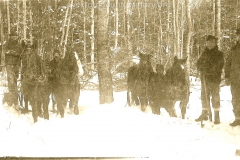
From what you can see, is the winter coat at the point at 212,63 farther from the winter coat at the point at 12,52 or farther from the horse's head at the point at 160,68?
the winter coat at the point at 12,52

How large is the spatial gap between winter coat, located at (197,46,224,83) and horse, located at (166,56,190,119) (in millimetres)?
475

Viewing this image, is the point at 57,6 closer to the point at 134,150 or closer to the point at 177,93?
the point at 177,93

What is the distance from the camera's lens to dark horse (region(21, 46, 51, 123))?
7.51 meters

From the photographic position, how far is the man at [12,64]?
26.8ft

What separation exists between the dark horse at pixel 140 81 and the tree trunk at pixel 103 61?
529mm

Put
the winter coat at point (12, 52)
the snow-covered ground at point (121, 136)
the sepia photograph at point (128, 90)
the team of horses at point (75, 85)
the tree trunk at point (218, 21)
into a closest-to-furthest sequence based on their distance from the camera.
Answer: the snow-covered ground at point (121, 136) < the sepia photograph at point (128, 90) < the tree trunk at point (218, 21) < the team of horses at point (75, 85) < the winter coat at point (12, 52)

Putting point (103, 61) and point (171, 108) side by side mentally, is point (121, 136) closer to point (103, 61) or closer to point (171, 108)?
point (171, 108)

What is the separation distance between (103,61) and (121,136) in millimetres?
2376

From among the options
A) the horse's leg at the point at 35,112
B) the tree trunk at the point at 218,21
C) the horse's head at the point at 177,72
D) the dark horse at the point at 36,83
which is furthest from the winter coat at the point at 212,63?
the horse's leg at the point at 35,112

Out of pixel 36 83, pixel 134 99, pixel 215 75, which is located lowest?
pixel 134 99

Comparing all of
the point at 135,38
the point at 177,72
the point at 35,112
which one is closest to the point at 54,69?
the point at 35,112

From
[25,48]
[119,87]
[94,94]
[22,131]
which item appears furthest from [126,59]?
[22,131]

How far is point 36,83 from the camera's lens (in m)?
7.55

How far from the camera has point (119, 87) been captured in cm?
796
